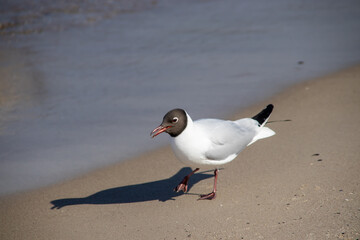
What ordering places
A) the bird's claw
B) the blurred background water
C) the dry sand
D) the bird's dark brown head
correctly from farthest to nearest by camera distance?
the blurred background water < the bird's claw < the bird's dark brown head < the dry sand

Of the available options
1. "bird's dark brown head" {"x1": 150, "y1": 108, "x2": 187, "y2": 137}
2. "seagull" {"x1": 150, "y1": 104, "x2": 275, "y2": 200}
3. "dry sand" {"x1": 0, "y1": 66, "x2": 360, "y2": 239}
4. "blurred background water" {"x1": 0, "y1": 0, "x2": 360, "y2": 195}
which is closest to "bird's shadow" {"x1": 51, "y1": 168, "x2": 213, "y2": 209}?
"dry sand" {"x1": 0, "y1": 66, "x2": 360, "y2": 239}

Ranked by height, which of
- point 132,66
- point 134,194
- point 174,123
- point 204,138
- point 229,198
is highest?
point 132,66

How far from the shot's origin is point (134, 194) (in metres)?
4.70

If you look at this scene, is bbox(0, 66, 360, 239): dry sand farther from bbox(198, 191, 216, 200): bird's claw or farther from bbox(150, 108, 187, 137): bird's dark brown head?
bbox(150, 108, 187, 137): bird's dark brown head

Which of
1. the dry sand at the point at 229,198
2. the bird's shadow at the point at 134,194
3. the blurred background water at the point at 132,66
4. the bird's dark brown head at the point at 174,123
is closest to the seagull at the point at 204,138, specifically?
the bird's dark brown head at the point at 174,123

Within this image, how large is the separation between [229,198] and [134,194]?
92cm

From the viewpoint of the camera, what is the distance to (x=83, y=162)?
5270 mm

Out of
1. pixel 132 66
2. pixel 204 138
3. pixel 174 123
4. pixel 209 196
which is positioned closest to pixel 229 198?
pixel 209 196

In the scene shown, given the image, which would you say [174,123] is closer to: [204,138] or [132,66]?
[204,138]

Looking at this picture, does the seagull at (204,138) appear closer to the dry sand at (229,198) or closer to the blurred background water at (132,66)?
the dry sand at (229,198)

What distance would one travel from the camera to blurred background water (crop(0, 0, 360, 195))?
5668mm

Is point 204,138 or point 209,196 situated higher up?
point 204,138

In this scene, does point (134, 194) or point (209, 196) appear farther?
point (134, 194)

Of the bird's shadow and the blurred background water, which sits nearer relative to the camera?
the bird's shadow
